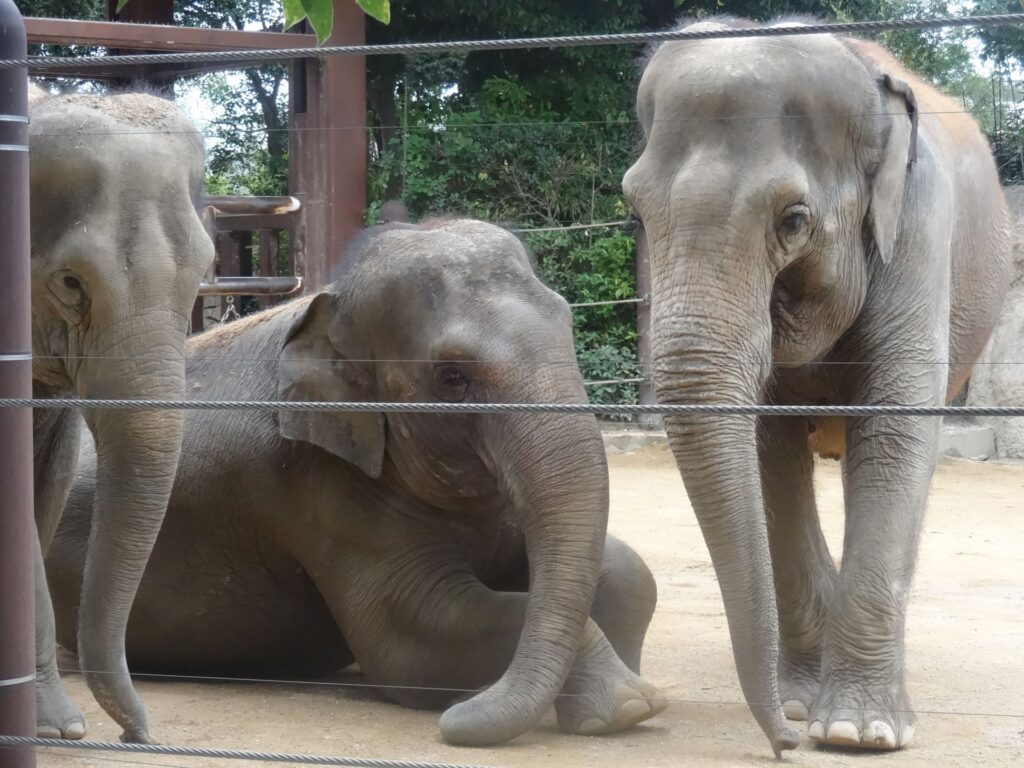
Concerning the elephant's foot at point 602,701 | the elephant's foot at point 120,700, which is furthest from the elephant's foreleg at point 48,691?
the elephant's foot at point 602,701

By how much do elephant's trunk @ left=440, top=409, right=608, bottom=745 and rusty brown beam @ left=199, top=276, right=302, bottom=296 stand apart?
1.89 ft

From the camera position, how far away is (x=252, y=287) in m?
3.68

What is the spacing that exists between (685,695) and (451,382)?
39.0 inches

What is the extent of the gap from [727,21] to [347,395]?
1235 millimetres

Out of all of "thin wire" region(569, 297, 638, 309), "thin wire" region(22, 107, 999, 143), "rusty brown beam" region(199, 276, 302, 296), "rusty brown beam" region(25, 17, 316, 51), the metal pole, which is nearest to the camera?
the metal pole

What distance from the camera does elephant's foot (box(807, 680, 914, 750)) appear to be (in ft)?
10.9

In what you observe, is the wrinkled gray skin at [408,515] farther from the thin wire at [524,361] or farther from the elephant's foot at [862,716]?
the elephant's foot at [862,716]

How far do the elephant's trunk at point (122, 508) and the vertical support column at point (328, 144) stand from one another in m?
0.45

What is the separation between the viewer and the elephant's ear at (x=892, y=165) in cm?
346

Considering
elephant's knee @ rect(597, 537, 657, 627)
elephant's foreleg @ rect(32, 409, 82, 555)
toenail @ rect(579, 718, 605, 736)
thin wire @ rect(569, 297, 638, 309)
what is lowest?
toenail @ rect(579, 718, 605, 736)

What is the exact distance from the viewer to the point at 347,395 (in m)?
3.81

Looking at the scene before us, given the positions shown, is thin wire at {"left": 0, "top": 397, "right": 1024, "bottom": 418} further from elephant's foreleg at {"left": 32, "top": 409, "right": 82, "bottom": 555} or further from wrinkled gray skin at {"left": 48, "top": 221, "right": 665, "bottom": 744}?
elephant's foreleg at {"left": 32, "top": 409, "right": 82, "bottom": 555}

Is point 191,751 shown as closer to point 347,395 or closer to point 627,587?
point 347,395

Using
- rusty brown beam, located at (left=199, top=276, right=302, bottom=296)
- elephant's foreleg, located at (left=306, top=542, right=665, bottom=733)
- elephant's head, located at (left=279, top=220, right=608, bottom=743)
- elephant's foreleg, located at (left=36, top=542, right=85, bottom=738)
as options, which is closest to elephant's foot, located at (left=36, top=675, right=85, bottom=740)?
elephant's foreleg, located at (left=36, top=542, right=85, bottom=738)
